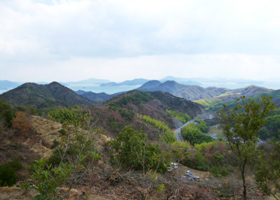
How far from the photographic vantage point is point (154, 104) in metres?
87.1

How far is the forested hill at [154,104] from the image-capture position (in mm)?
70250

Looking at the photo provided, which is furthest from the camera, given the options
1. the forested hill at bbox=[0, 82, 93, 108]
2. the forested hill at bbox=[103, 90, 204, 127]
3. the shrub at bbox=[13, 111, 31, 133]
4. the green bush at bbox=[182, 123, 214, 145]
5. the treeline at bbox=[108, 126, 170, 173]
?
the forested hill at bbox=[103, 90, 204, 127]

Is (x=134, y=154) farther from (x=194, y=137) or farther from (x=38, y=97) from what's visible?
(x=38, y=97)

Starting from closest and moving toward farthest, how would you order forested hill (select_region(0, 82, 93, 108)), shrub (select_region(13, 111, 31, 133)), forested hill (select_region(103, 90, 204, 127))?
shrub (select_region(13, 111, 31, 133)), forested hill (select_region(0, 82, 93, 108)), forested hill (select_region(103, 90, 204, 127))

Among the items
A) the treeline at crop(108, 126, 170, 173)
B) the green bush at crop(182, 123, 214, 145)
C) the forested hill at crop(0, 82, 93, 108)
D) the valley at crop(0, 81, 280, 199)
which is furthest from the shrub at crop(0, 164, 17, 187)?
the forested hill at crop(0, 82, 93, 108)

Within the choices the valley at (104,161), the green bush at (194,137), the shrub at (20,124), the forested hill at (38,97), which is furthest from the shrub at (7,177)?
the forested hill at (38,97)

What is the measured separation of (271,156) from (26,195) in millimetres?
8992

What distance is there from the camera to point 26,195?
13.5 feet

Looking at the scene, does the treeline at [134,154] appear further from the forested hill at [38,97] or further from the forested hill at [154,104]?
the forested hill at [38,97]

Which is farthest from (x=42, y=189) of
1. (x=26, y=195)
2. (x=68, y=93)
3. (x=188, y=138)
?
(x=68, y=93)

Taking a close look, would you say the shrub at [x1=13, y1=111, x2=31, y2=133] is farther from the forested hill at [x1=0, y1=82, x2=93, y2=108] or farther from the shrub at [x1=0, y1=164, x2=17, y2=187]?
the forested hill at [x1=0, y1=82, x2=93, y2=108]

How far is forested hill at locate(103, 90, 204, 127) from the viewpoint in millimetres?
70250

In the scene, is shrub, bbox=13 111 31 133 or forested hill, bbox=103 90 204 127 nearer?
shrub, bbox=13 111 31 133

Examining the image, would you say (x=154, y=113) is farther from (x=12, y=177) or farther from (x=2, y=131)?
(x=12, y=177)
